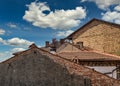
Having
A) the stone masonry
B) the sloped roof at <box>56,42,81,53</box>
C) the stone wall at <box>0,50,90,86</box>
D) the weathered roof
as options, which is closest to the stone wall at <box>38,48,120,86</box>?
the weathered roof

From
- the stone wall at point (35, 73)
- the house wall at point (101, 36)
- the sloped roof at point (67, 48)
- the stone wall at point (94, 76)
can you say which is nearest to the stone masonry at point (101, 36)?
the house wall at point (101, 36)

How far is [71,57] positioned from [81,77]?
6.85 metres

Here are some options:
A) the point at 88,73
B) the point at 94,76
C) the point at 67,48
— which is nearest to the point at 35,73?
the point at 88,73

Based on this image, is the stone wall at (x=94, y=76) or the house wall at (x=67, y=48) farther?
the house wall at (x=67, y=48)

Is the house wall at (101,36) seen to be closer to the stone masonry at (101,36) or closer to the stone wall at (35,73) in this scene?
the stone masonry at (101,36)

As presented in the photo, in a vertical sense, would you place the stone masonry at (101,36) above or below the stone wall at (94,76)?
above

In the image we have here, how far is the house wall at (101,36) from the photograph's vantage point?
105 ft

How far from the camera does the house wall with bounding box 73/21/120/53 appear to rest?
105 feet

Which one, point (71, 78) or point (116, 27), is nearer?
point (71, 78)

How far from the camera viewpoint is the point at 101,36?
1307 inches

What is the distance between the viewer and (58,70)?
61.3ft

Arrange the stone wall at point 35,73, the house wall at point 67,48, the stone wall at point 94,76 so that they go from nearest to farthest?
the stone wall at point 94,76 < the stone wall at point 35,73 < the house wall at point 67,48

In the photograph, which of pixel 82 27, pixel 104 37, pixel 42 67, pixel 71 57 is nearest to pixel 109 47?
pixel 104 37

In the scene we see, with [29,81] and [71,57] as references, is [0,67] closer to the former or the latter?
[29,81]
